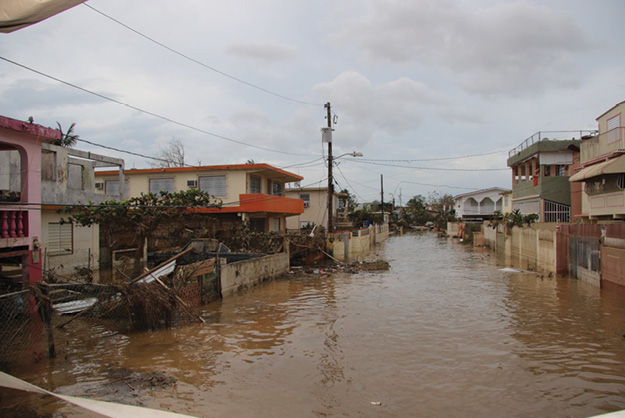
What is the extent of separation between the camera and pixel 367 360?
30.1 feet

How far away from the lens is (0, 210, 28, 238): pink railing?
9750mm

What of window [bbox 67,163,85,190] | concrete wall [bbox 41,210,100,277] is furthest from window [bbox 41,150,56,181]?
window [bbox 67,163,85,190]

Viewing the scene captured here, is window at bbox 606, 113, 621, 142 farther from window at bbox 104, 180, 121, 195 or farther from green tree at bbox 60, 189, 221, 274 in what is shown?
window at bbox 104, 180, 121, 195

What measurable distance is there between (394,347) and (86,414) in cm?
650

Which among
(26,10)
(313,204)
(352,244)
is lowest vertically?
(352,244)

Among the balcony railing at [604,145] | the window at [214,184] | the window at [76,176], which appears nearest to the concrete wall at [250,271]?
the window at [214,184]

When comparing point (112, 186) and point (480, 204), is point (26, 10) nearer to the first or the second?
point (112, 186)

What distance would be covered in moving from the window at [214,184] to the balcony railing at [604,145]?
21.6m

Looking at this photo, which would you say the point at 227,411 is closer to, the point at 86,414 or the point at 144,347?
the point at 86,414

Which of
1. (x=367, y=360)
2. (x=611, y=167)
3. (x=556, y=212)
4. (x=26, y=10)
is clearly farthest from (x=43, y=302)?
(x=556, y=212)

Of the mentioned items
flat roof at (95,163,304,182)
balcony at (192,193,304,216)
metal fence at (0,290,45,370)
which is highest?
flat roof at (95,163,304,182)

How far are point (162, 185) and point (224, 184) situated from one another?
449cm

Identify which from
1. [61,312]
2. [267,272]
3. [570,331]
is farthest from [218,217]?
[570,331]

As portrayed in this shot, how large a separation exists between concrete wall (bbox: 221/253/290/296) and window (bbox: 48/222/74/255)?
7.96m
